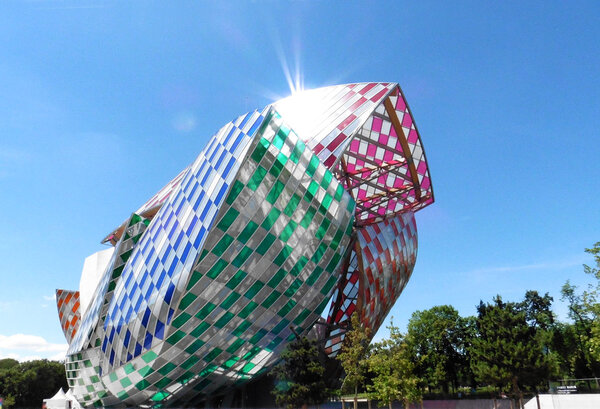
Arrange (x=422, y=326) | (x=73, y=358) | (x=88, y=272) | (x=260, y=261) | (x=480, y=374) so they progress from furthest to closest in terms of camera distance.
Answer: (x=422, y=326)
(x=88, y=272)
(x=73, y=358)
(x=480, y=374)
(x=260, y=261)

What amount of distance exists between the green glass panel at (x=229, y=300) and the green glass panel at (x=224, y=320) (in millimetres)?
537

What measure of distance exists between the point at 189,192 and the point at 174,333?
9.88m

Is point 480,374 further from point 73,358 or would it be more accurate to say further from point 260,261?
point 73,358

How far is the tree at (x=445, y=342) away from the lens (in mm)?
53375

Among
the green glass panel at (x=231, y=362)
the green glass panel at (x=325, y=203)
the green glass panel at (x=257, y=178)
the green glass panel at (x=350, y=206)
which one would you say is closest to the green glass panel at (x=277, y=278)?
the green glass panel at (x=325, y=203)

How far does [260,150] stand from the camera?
27.5 m

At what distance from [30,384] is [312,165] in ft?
266

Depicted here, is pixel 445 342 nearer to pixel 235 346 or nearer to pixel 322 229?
pixel 322 229

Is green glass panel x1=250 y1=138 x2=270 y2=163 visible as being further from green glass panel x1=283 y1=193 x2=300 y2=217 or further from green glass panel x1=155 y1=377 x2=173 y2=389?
green glass panel x1=155 y1=377 x2=173 y2=389

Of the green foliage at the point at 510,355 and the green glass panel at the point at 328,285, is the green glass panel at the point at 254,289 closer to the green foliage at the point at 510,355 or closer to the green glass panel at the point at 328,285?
the green glass panel at the point at 328,285

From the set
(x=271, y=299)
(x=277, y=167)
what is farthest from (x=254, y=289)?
(x=277, y=167)

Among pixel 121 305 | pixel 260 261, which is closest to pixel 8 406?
pixel 121 305

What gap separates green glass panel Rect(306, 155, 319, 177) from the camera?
30.0 meters

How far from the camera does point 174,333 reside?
2730cm
